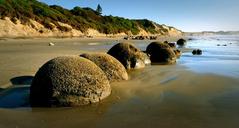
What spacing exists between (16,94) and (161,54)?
9566mm

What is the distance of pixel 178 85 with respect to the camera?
864cm

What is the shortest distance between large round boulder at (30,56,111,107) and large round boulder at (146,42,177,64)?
8.77 m

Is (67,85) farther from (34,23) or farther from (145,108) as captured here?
(34,23)

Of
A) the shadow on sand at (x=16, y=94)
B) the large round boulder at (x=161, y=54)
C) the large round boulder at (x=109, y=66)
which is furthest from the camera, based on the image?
the large round boulder at (x=161, y=54)

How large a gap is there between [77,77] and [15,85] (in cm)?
252

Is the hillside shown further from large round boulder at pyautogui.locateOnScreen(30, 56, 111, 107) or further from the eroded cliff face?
large round boulder at pyautogui.locateOnScreen(30, 56, 111, 107)

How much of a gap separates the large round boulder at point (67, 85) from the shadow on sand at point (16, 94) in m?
0.29

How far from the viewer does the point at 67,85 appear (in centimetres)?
641

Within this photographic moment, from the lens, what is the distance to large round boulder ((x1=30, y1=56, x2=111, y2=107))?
250 inches

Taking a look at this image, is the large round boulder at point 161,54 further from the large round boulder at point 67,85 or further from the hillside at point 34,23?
the hillside at point 34,23

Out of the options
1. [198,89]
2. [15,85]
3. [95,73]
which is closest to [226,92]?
[198,89]

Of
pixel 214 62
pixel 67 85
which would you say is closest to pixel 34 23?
pixel 214 62

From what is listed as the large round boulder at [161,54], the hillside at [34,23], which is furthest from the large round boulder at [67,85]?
the hillside at [34,23]

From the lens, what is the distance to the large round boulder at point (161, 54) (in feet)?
50.6
